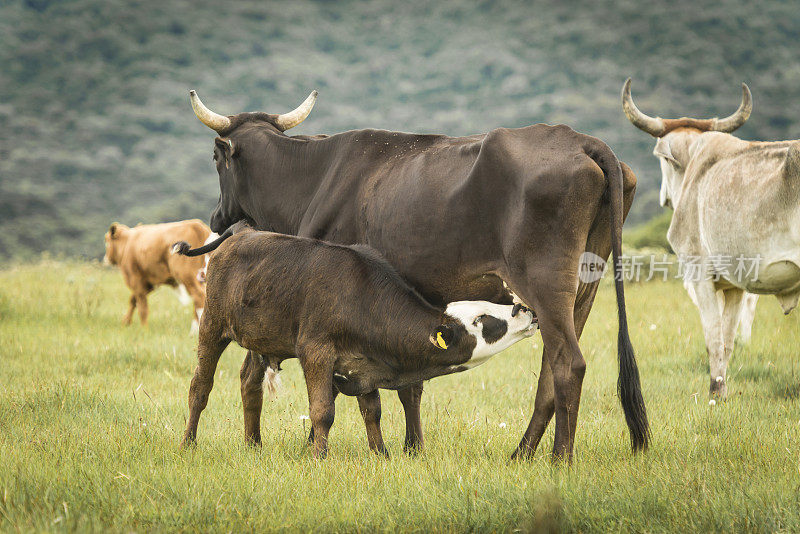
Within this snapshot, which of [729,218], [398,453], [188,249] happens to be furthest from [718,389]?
[188,249]

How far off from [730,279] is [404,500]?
4501 mm

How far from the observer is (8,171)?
62250mm

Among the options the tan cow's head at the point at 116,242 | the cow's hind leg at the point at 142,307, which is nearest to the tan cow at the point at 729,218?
the cow's hind leg at the point at 142,307

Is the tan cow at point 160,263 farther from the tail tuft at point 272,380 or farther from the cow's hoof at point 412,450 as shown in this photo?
the cow's hoof at point 412,450

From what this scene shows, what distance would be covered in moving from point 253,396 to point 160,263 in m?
6.64

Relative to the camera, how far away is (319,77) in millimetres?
90625

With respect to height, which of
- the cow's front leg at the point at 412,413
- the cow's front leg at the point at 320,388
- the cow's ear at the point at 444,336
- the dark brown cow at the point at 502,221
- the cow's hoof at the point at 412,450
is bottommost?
the cow's hoof at the point at 412,450

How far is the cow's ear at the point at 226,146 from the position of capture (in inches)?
251

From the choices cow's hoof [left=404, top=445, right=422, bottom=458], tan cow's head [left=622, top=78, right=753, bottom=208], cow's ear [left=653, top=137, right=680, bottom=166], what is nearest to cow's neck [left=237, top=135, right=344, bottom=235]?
cow's hoof [left=404, top=445, right=422, bottom=458]

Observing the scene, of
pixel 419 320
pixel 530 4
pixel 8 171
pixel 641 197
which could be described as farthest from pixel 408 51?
pixel 419 320

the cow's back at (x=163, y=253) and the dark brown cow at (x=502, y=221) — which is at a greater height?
the dark brown cow at (x=502, y=221)

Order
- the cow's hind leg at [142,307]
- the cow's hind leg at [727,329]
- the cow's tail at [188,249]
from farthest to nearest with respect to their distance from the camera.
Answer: the cow's hind leg at [142,307], the cow's hind leg at [727,329], the cow's tail at [188,249]

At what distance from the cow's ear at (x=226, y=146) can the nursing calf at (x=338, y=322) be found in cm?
132

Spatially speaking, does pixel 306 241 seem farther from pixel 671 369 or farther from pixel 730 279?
pixel 671 369
